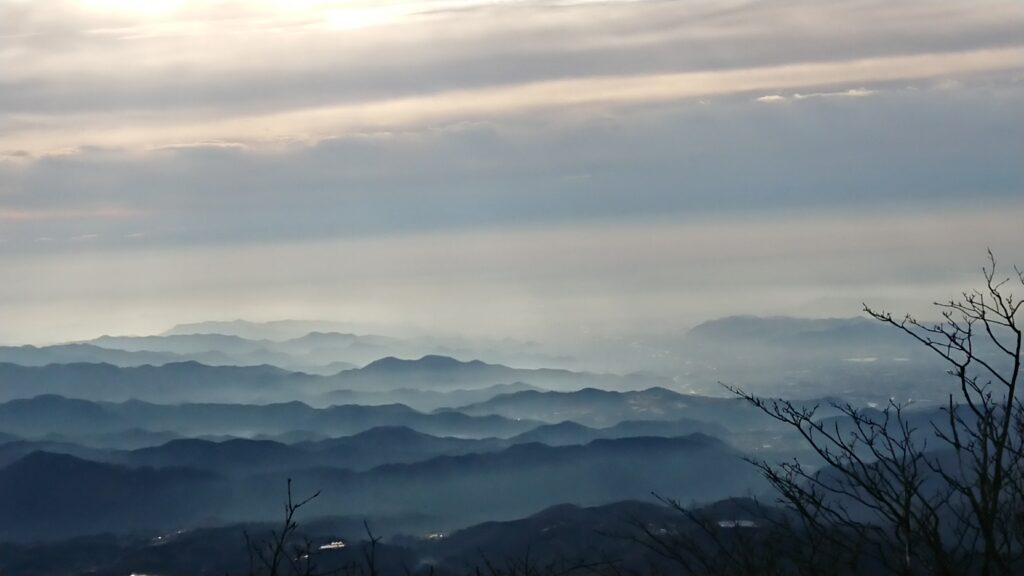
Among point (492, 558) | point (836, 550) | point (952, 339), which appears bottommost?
point (492, 558)

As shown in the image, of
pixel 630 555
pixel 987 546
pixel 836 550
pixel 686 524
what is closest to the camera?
pixel 987 546

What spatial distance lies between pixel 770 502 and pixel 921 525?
192 meters

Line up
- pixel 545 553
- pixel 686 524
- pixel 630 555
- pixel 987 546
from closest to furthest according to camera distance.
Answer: pixel 987 546, pixel 630 555, pixel 545 553, pixel 686 524

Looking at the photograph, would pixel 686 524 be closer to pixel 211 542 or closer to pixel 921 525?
pixel 211 542

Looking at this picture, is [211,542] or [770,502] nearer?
[211,542]

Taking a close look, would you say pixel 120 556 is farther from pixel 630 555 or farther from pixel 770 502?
pixel 770 502

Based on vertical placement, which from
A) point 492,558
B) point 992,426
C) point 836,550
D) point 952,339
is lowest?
point 492,558

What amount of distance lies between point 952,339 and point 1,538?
21526 centimetres

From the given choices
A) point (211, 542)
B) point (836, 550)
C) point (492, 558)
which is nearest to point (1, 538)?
point (211, 542)

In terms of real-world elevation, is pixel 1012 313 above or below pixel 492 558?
above

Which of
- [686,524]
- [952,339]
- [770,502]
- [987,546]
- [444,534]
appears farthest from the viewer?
[770,502]

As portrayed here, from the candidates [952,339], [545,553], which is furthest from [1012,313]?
[545,553]

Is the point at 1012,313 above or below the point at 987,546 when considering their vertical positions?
above

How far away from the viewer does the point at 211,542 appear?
162 metres
